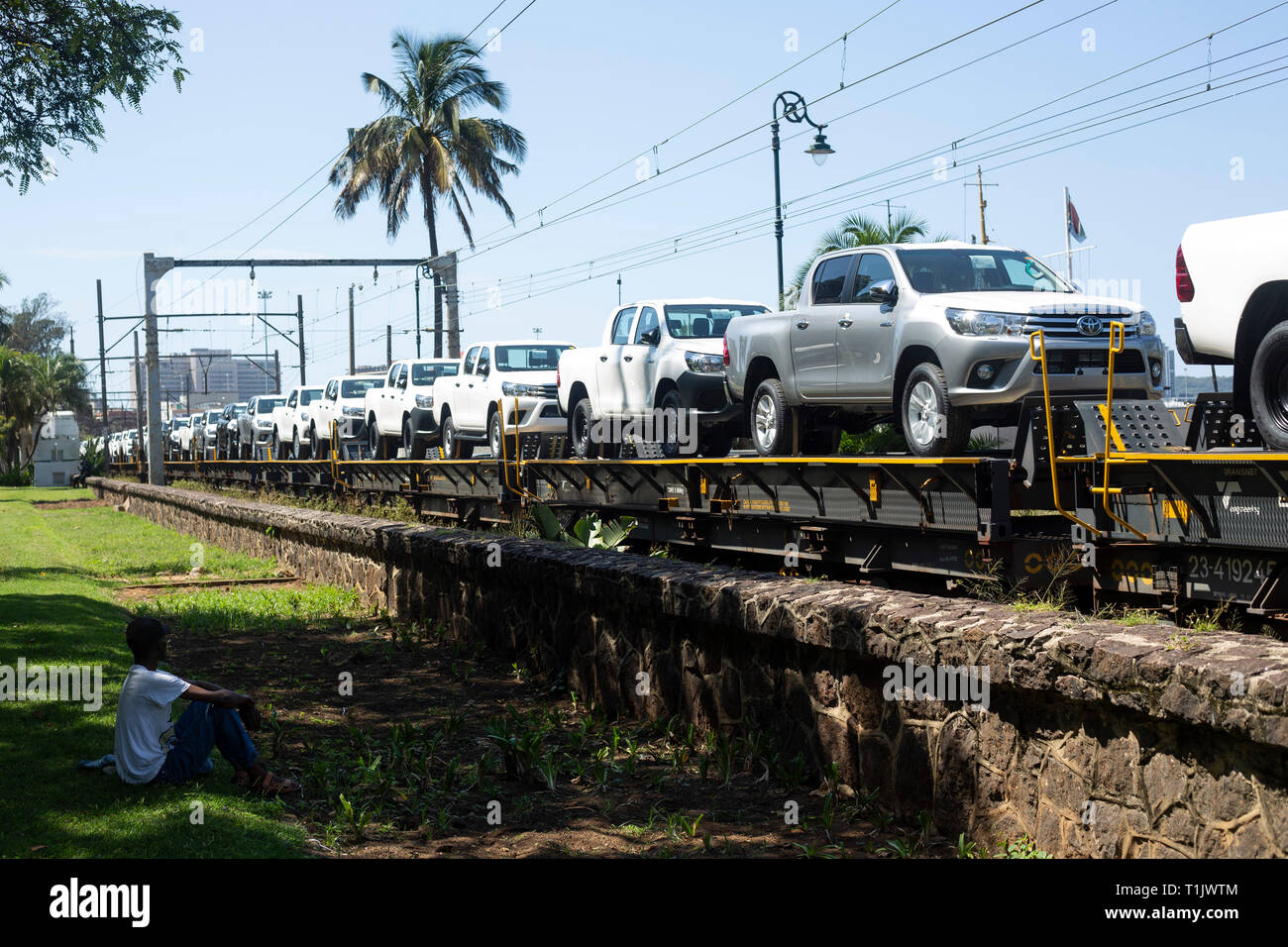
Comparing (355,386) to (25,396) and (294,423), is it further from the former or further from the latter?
(25,396)

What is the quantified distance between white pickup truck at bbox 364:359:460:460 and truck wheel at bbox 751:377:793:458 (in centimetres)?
1229

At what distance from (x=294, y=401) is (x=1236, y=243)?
106ft

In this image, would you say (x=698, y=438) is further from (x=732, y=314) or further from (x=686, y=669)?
(x=686, y=669)

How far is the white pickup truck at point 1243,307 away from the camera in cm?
769

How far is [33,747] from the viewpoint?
295 inches

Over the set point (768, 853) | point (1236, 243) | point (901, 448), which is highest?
point (1236, 243)

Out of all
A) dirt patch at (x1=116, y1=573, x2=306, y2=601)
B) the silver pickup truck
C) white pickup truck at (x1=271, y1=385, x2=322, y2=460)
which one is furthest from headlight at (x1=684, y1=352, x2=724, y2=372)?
white pickup truck at (x1=271, y1=385, x2=322, y2=460)

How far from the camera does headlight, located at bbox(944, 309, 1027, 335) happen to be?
10.2 meters

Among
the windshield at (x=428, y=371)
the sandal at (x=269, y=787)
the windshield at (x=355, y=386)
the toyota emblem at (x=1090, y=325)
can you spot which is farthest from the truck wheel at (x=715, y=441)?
Result: the windshield at (x=355, y=386)

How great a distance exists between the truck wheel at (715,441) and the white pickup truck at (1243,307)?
7379 millimetres

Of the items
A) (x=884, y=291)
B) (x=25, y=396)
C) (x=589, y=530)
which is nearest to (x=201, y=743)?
(x=884, y=291)
